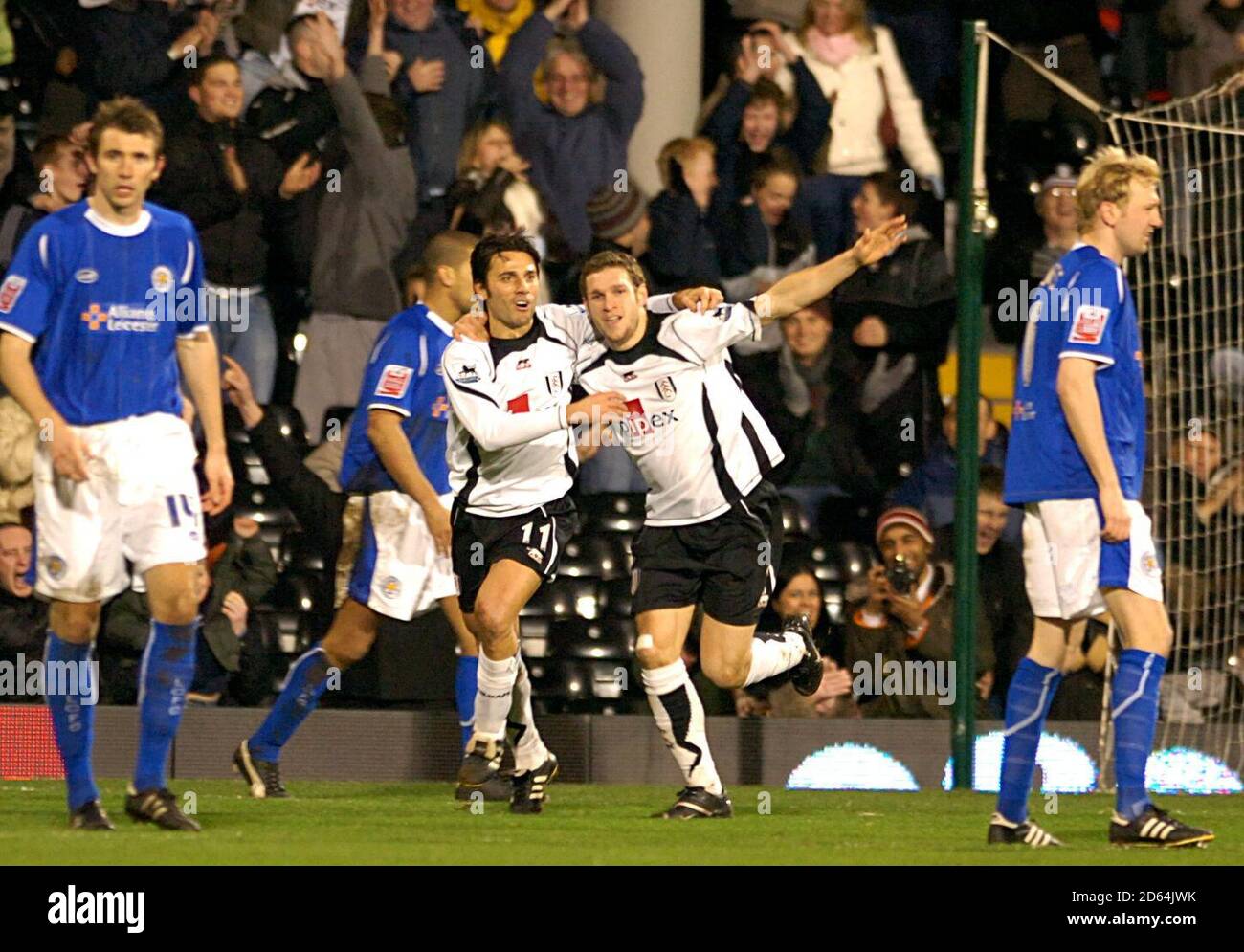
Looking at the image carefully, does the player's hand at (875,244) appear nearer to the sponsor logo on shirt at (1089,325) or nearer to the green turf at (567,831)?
the sponsor logo on shirt at (1089,325)

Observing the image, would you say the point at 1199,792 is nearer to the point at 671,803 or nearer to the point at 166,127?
the point at 671,803

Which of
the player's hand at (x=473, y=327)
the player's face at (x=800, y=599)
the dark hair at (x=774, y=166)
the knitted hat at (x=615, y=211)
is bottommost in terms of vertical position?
the player's face at (x=800, y=599)

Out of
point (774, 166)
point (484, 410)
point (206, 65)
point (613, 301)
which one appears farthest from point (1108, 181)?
point (206, 65)

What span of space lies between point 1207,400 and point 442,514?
467 centimetres

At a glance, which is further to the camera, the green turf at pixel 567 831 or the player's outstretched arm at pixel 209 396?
the player's outstretched arm at pixel 209 396

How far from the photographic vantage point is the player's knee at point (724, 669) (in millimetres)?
8141

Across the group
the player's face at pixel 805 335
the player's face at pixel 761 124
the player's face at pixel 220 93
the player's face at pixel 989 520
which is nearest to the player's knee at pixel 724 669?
the player's face at pixel 989 520

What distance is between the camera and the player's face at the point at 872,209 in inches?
444

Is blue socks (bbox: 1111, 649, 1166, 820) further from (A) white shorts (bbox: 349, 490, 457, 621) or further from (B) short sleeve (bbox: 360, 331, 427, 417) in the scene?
(B) short sleeve (bbox: 360, 331, 427, 417)

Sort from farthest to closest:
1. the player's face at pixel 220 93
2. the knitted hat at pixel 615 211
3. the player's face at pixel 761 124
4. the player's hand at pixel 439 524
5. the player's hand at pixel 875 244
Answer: the player's face at pixel 761 124
the knitted hat at pixel 615 211
the player's face at pixel 220 93
the player's hand at pixel 439 524
the player's hand at pixel 875 244

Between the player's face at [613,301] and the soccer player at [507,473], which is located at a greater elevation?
the player's face at [613,301]

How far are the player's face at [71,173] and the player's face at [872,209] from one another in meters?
3.81

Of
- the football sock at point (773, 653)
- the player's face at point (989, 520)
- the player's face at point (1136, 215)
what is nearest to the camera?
the player's face at point (1136, 215)

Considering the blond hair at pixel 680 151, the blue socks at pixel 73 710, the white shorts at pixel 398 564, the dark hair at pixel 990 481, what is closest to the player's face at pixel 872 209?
the blond hair at pixel 680 151
